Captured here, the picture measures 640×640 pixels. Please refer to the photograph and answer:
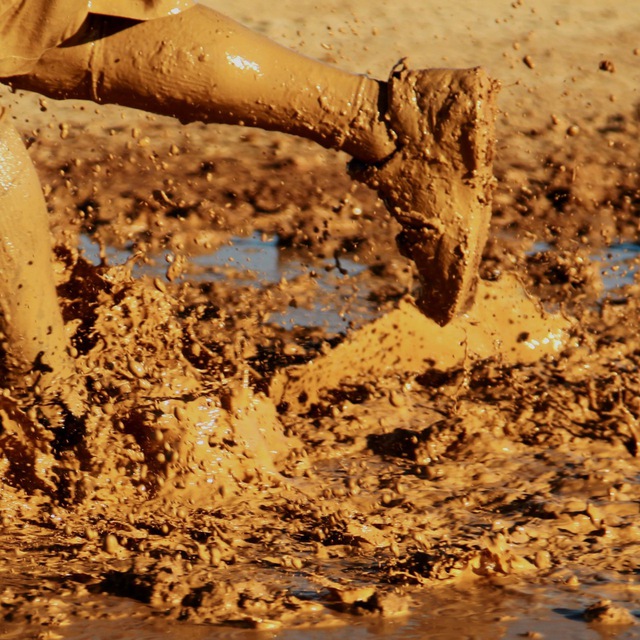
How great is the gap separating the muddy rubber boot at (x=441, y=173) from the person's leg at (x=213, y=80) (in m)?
0.05

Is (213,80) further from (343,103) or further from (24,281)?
(24,281)

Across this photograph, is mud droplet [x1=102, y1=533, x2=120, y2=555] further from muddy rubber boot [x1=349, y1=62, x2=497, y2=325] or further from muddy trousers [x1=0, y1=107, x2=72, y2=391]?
muddy rubber boot [x1=349, y1=62, x2=497, y2=325]

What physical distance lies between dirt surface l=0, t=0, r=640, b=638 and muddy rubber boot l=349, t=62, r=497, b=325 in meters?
0.39

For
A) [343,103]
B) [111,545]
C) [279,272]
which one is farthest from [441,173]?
[279,272]

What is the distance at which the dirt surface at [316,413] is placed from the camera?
218 cm

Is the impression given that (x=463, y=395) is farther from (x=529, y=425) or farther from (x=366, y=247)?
(x=366, y=247)

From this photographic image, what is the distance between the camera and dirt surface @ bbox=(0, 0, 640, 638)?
7.14 ft

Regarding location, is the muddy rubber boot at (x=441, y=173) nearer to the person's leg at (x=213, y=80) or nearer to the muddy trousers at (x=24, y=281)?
the person's leg at (x=213, y=80)

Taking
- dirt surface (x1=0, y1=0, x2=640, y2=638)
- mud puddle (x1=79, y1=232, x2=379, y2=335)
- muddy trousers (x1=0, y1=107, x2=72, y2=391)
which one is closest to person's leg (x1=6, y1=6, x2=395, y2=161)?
muddy trousers (x1=0, y1=107, x2=72, y2=391)

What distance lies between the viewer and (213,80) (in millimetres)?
2738

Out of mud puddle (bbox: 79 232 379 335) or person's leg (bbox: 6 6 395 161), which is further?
mud puddle (bbox: 79 232 379 335)

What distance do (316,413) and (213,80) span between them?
0.89 meters

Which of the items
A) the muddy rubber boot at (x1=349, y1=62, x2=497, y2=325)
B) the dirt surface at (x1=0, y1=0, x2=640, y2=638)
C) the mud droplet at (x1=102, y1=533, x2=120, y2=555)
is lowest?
the mud droplet at (x1=102, y1=533, x2=120, y2=555)

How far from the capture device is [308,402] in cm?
324
